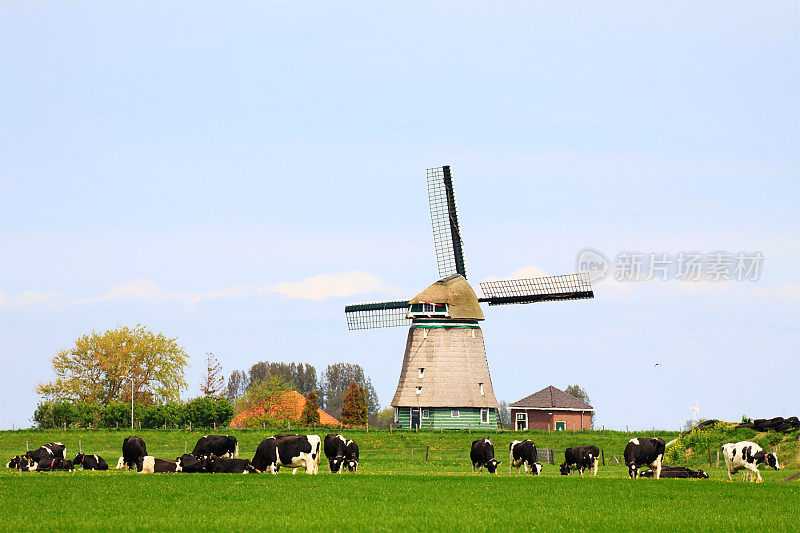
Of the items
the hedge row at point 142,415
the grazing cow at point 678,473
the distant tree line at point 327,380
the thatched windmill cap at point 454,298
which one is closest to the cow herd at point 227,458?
the grazing cow at point 678,473

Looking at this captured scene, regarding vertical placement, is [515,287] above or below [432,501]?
above

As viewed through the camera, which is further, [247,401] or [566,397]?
[247,401]

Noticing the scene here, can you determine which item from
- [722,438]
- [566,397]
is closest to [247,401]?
[566,397]

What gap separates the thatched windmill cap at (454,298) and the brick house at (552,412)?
2255 cm

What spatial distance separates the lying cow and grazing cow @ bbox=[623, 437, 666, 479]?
11.6m

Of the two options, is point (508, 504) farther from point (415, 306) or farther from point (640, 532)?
point (415, 306)

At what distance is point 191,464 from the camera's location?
3988cm

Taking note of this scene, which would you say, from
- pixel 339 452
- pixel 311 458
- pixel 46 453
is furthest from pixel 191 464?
pixel 46 453

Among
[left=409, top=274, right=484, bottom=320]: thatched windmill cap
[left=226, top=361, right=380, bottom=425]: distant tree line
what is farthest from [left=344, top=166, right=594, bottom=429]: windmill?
[left=226, top=361, right=380, bottom=425]: distant tree line

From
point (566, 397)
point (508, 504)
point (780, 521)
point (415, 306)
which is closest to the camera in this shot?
point (780, 521)

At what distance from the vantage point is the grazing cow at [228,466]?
38.8 metres

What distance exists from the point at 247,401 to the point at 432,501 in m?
89.8

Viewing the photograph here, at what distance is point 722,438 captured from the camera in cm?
5356

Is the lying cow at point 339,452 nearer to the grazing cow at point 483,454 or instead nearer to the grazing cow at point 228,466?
the grazing cow at point 228,466
